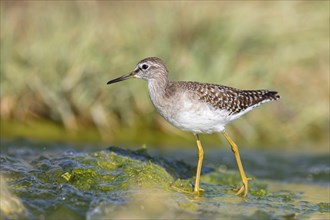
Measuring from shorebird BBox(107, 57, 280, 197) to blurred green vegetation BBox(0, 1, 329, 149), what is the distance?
12.6 feet

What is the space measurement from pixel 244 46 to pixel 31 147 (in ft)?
17.2

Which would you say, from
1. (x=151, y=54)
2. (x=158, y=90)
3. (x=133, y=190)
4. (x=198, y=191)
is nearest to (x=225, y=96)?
(x=158, y=90)

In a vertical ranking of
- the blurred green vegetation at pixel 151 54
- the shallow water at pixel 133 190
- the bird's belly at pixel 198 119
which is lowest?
the shallow water at pixel 133 190

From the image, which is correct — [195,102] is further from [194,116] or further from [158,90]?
[158,90]

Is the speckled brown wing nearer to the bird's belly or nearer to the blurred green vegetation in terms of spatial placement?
the bird's belly

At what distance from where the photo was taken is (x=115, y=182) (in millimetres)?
7328

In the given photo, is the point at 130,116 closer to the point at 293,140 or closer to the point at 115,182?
the point at 293,140

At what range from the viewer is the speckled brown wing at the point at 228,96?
25.3 ft

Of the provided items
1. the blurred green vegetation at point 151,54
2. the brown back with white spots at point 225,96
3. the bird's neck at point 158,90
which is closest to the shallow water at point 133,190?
the bird's neck at point 158,90

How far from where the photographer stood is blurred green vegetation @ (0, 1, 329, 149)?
11.9 metres

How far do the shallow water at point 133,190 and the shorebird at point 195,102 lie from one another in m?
0.47

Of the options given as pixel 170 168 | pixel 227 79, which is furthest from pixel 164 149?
pixel 170 168

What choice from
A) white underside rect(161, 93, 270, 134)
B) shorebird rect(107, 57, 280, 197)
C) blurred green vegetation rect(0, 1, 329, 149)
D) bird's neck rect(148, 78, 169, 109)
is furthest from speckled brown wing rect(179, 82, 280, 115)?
blurred green vegetation rect(0, 1, 329, 149)

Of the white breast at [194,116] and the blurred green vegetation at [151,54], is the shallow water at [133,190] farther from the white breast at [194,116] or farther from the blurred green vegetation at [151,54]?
the blurred green vegetation at [151,54]
